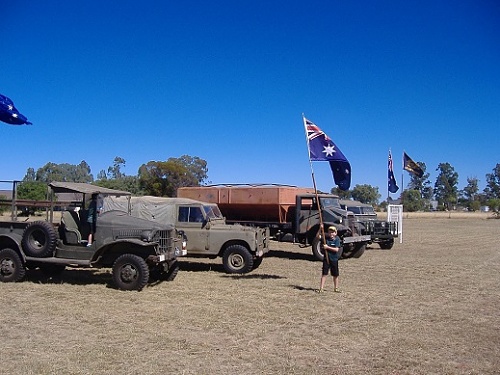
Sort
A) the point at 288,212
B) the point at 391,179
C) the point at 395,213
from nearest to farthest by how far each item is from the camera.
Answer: the point at 288,212, the point at 395,213, the point at 391,179

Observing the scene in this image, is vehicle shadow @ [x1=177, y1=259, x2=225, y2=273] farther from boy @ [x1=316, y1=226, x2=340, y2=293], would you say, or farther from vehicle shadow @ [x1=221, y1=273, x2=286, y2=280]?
boy @ [x1=316, y1=226, x2=340, y2=293]

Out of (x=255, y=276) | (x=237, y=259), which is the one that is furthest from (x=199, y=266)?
(x=255, y=276)

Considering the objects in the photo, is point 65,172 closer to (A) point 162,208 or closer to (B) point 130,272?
(A) point 162,208

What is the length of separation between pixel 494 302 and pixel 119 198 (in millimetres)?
8045

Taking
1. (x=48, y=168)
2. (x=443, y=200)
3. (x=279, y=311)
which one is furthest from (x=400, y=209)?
(x=443, y=200)

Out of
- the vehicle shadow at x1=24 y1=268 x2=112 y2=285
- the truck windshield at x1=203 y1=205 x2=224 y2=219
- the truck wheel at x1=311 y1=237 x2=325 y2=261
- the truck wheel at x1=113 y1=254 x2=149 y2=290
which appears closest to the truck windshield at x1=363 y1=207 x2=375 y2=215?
the truck wheel at x1=311 y1=237 x2=325 y2=261

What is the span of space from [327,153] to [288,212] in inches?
217

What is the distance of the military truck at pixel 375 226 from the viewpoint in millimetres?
20328

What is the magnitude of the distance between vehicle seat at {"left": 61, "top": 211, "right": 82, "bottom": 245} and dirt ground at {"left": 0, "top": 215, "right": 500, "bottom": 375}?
944mm

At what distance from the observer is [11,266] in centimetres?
1038

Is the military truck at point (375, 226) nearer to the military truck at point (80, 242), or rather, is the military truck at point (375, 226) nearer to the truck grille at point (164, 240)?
the truck grille at point (164, 240)

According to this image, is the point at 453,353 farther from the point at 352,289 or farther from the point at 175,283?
the point at 175,283

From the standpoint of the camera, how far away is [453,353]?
20.2ft

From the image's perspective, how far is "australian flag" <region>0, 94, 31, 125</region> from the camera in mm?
10234
